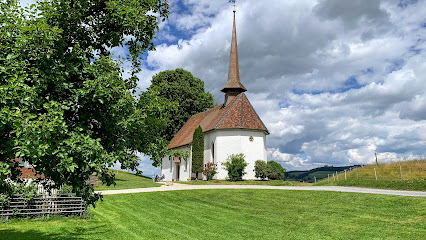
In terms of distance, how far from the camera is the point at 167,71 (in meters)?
48.1

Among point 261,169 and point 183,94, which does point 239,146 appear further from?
point 183,94

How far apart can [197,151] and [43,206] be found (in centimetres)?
2207

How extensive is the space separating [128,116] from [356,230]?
29.9 feet

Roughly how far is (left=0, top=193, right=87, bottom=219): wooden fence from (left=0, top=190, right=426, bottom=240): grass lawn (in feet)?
1.43

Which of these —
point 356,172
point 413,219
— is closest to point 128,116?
point 413,219

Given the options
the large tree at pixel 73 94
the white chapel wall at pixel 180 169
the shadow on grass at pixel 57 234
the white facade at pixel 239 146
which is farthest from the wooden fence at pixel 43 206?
the white chapel wall at pixel 180 169

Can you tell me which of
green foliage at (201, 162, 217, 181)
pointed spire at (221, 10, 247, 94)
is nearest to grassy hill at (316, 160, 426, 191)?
green foliage at (201, 162, 217, 181)

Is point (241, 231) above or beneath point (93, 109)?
beneath

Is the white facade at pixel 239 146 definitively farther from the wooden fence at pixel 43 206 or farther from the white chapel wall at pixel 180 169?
the wooden fence at pixel 43 206

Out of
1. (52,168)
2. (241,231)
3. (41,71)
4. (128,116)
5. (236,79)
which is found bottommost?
(241,231)

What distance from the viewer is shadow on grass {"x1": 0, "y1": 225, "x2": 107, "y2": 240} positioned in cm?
1041

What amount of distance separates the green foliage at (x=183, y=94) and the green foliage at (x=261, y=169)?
57.5 ft

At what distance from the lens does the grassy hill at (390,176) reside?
21.0 meters

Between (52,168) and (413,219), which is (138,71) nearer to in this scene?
(52,168)
